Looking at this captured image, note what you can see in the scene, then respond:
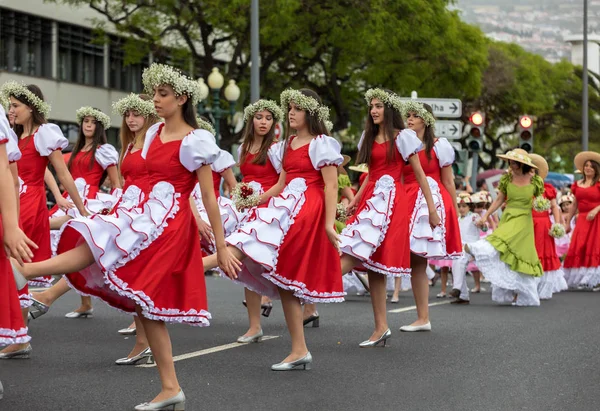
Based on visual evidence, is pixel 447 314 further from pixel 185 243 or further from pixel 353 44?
pixel 353 44

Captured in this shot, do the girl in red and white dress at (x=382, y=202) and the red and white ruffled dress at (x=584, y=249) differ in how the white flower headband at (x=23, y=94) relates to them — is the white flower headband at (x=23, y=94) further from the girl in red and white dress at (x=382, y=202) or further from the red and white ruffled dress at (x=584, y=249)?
the red and white ruffled dress at (x=584, y=249)

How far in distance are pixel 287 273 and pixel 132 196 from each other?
1881 millimetres

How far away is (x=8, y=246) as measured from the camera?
6.35 meters

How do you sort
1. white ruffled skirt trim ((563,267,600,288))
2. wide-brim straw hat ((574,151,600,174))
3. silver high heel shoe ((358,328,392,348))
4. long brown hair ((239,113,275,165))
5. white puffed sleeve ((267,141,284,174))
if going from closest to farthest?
white puffed sleeve ((267,141,284,174)) < silver high heel shoe ((358,328,392,348)) < long brown hair ((239,113,275,165)) < wide-brim straw hat ((574,151,600,174)) < white ruffled skirt trim ((563,267,600,288))

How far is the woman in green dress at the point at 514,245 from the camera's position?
15.8 metres

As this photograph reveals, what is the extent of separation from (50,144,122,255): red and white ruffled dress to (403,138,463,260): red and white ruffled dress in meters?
2.81

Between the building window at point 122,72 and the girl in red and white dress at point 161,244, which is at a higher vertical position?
the building window at point 122,72

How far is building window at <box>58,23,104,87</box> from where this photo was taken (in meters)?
44.2

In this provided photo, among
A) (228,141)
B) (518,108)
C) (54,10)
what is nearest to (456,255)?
(228,141)

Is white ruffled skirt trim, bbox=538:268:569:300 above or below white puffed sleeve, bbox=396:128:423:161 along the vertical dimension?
below

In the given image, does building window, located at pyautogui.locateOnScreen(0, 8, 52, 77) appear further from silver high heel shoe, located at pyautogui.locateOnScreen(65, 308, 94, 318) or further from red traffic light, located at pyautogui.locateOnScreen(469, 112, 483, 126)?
silver high heel shoe, located at pyautogui.locateOnScreen(65, 308, 94, 318)

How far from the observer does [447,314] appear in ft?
47.2

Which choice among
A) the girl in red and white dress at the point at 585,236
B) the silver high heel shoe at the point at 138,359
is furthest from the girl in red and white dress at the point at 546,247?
the silver high heel shoe at the point at 138,359

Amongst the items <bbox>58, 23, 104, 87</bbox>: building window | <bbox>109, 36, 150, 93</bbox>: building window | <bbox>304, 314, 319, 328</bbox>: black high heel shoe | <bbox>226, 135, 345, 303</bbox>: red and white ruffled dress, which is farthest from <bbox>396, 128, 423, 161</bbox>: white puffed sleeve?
<bbox>109, 36, 150, 93</bbox>: building window
